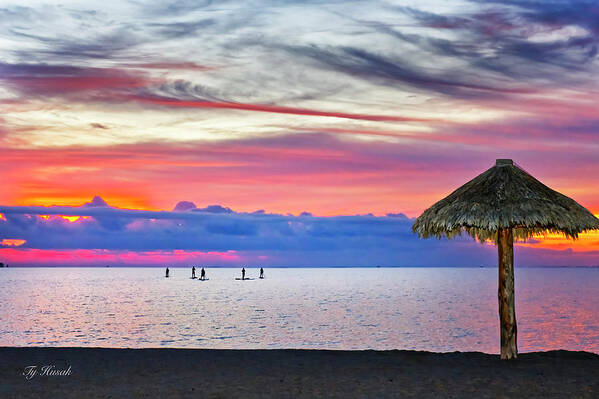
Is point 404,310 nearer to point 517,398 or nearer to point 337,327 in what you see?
point 337,327

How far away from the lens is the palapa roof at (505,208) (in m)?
15.8

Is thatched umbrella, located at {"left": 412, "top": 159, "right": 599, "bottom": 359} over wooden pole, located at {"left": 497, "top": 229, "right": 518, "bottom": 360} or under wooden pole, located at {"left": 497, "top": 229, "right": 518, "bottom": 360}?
over

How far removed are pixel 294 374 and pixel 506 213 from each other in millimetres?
6534

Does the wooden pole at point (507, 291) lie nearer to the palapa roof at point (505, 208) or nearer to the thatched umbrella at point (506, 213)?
the thatched umbrella at point (506, 213)

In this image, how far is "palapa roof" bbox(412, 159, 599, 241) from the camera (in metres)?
15.8

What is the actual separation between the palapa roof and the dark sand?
3.52 metres

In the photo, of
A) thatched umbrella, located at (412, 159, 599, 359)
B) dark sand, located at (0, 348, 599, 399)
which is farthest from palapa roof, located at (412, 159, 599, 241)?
dark sand, located at (0, 348, 599, 399)

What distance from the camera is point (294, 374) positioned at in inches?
593


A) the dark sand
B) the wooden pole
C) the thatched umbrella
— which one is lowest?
the dark sand

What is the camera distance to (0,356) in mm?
17391

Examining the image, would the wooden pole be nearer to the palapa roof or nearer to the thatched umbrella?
the thatched umbrella

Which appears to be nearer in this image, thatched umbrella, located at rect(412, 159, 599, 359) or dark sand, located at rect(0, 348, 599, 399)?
dark sand, located at rect(0, 348, 599, 399)

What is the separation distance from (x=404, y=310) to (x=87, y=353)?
44931 millimetres

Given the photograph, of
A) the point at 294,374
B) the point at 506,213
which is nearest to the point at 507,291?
the point at 506,213
